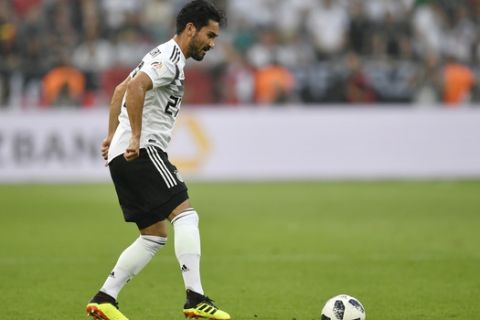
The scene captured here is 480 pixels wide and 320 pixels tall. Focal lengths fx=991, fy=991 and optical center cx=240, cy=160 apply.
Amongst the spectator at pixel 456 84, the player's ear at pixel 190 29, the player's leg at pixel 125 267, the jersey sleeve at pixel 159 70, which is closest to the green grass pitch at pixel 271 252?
the player's leg at pixel 125 267

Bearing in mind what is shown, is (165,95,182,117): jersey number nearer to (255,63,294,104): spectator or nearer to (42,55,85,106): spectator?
(42,55,85,106): spectator

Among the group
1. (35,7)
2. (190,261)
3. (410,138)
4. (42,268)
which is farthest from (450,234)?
(35,7)

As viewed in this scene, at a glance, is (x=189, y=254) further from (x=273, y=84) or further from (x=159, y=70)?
(x=273, y=84)

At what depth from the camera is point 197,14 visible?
697 centimetres

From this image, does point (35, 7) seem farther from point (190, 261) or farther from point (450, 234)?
point (190, 261)

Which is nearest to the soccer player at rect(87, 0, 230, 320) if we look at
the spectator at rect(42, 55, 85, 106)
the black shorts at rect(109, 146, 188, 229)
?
the black shorts at rect(109, 146, 188, 229)

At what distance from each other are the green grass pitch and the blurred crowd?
10.6 feet

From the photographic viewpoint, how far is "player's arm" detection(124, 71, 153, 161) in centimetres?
667

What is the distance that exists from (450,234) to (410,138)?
7.74 m

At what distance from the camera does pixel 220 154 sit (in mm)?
19781

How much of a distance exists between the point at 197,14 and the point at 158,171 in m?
1.14

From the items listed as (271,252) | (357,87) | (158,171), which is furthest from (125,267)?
(357,87)

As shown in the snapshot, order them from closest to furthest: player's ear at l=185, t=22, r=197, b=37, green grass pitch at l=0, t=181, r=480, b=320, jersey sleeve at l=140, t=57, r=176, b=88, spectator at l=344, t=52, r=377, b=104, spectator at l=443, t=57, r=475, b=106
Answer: jersey sleeve at l=140, t=57, r=176, b=88, player's ear at l=185, t=22, r=197, b=37, green grass pitch at l=0, t=181, r=480, b=320, spectator at l=344, t=52, r=377, b=104, spectator at l=443, t=57, r=475, b=106

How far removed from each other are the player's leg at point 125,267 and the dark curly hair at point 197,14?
1.43m
